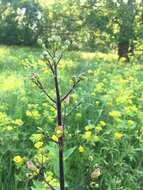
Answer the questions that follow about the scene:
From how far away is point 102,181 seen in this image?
11.9ft

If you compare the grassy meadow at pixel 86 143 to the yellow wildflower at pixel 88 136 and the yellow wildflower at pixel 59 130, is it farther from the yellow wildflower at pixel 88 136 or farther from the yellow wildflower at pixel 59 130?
the yellow wildflower at pixel 59 130

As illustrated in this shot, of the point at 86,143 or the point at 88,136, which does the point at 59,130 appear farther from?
the point at 86,143

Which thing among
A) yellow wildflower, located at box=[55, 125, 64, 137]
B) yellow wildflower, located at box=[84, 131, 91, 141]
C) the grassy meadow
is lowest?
the grassy meadow

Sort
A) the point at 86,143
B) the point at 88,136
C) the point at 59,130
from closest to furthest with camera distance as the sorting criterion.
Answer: the point at 59,130
the point at 88,136
the point at 86,143

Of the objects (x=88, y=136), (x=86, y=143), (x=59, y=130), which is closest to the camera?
(x=59, y=130)

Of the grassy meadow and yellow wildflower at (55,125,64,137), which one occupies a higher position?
yellow wildflower at (55,125,64,137)

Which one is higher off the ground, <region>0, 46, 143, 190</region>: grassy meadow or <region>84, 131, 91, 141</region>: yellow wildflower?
<region>84, 131, 91, 141</region>: yellow wildflower

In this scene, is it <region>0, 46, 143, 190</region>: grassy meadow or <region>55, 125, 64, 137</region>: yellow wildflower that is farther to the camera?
<region>0, 46, 143, 190</region>: grassy meadow

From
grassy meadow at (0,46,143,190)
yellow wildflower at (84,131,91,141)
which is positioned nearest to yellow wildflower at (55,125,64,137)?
grassy meadow at (0,46,143,190)

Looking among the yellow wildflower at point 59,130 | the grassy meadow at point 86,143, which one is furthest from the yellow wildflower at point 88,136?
the yellow wildflower at point 59,130

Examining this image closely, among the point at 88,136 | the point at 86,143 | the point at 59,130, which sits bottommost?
the point at 86,143

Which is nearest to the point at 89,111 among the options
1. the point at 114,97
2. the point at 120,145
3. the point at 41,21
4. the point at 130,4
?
the point at 114,97

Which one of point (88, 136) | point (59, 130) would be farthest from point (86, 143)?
point (59, 130)

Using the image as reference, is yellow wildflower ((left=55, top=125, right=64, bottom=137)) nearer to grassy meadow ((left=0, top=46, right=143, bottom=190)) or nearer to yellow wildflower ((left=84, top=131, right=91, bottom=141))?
grassy meadow ((left=0, top=46, right=143, bottom=190))
